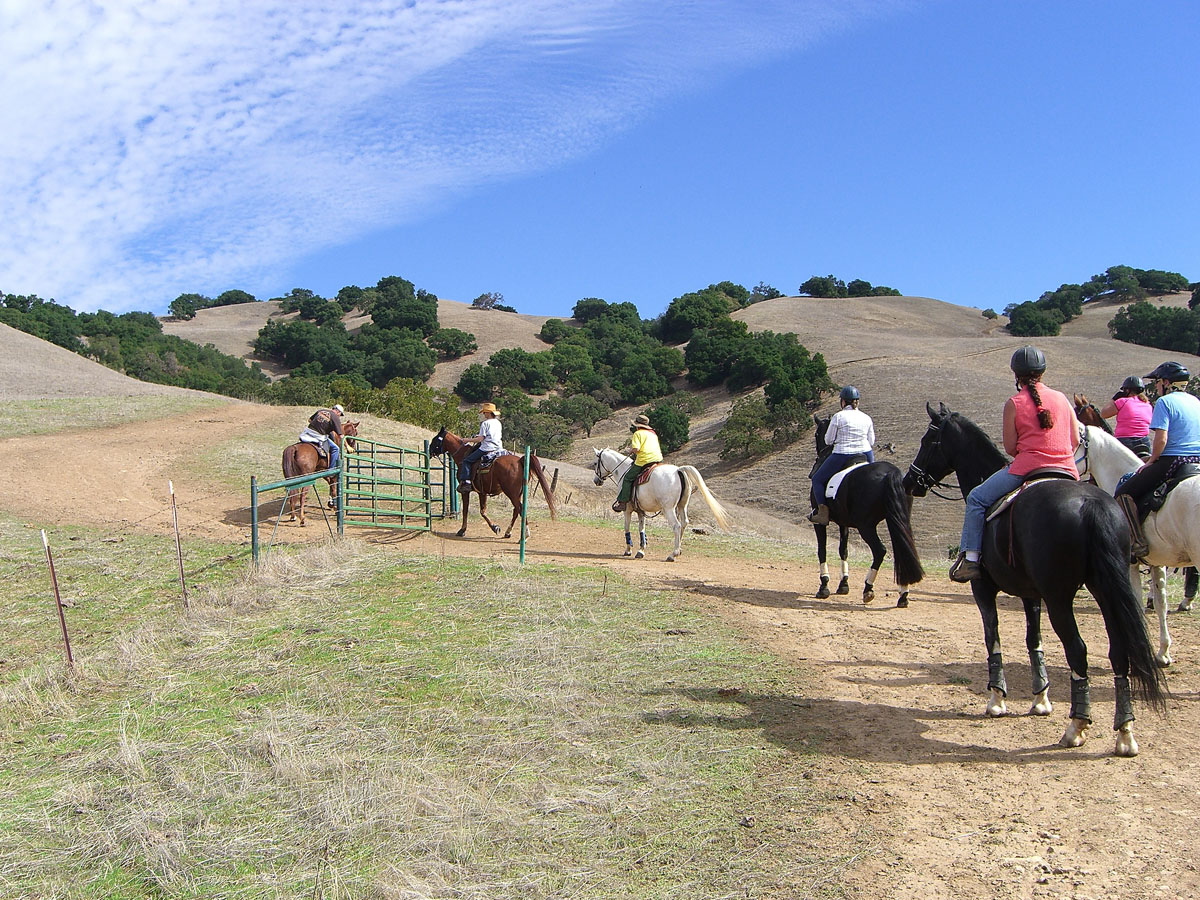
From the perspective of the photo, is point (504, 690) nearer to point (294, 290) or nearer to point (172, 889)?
point (172, 889)

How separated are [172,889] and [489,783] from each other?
1768 mm

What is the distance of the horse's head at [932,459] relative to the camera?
8242mm

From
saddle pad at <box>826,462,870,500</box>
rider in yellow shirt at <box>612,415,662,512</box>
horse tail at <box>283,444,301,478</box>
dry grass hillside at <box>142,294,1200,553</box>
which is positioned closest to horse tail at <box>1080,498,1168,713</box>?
saddle pad at <box>826,462,870,500</box>

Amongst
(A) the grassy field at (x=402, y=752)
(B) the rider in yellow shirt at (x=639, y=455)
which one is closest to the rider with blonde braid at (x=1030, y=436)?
(A) the grassy field at (x=402, y=752)

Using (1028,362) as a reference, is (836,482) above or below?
below

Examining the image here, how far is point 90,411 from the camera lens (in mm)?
25531

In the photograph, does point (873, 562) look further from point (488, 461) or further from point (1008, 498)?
point (488, 461)

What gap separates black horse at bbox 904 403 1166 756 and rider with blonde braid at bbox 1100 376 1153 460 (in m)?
4.74

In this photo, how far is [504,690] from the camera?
22.8 feet

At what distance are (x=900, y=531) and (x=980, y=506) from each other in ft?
10.6

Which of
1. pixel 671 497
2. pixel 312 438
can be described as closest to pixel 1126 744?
pixel 671 497

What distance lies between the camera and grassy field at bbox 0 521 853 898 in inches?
176

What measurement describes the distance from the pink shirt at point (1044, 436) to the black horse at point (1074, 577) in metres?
0.21

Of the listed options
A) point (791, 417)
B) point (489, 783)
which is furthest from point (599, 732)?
point (791, 417)
